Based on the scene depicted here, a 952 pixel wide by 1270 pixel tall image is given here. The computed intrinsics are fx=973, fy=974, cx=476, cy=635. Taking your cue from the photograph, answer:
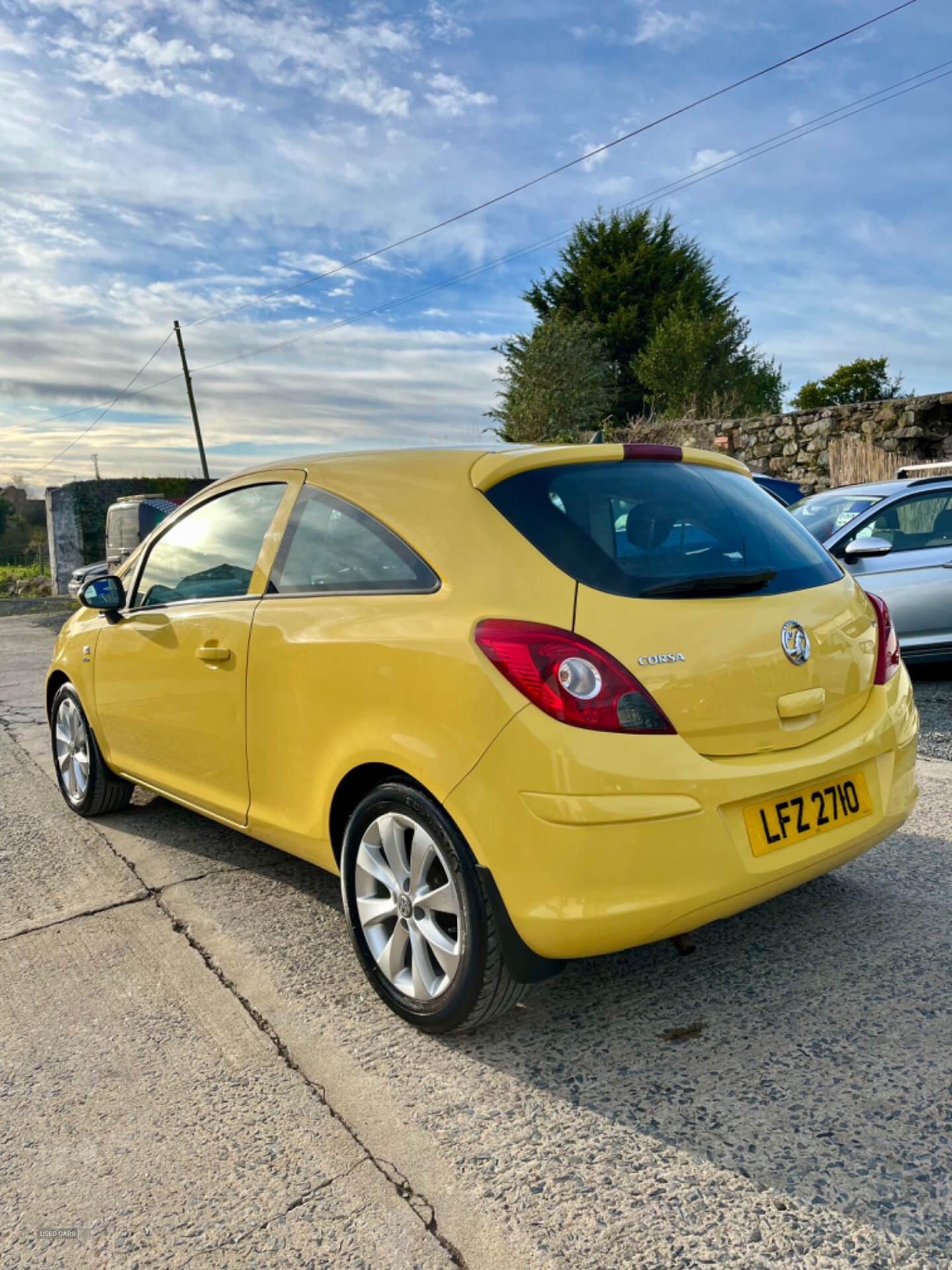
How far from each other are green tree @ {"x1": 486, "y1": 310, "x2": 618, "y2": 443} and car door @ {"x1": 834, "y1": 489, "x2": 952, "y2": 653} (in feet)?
85.0

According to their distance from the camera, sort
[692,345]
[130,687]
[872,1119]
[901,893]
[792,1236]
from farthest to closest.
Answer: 1. [692,345]
2. [130,687]
3. [901,893]
4. [872,1119]
5. [792,1236]

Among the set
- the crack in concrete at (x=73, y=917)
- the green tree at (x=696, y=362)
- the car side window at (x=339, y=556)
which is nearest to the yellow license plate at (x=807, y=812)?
the car side window at (x=339, y=556)

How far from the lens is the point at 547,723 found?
89.0 inches

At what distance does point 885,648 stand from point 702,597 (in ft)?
2.68

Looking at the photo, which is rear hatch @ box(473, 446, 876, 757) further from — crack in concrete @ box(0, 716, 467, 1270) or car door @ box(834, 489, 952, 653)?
car door @ box(834, 489, 952, 653)

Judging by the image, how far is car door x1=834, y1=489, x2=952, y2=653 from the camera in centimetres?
696

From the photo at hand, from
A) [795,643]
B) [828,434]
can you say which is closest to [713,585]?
[795,643]

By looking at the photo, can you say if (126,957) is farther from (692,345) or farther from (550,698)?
(692,345)

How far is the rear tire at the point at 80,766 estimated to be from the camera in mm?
4609

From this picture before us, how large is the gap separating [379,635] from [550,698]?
1.98ft

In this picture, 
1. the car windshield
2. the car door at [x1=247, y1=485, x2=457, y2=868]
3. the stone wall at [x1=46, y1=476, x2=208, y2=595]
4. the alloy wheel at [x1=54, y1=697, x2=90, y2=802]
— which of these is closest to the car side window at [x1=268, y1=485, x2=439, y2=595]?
the car door at [x1=247, y1=485, x2=457, y2=868]

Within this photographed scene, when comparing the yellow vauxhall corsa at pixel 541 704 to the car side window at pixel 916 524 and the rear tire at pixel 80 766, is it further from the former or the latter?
the car side window at pixel 916 524

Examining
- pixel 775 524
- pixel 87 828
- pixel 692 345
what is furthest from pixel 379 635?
pixel 692 345

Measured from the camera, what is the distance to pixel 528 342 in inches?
1404
